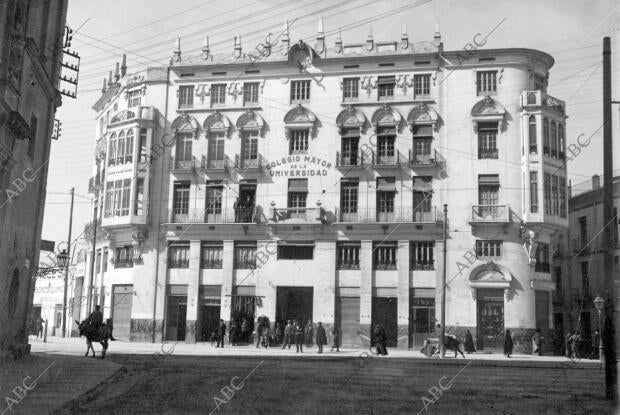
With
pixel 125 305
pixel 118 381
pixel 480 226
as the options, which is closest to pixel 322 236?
pixel 480 226

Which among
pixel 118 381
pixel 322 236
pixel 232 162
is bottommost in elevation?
pixel 118 381

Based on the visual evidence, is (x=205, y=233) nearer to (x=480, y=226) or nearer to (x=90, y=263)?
(x=90, y=263)

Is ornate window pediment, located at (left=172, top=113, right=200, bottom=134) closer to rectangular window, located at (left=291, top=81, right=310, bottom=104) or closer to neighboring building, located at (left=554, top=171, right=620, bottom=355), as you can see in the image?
rectangular window, located at (left=291, top=81, right=310, bottom=104)

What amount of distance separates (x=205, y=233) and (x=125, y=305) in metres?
7.23

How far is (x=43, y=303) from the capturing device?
64.1 meters

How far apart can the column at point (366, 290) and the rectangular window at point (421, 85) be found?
9.90 meters

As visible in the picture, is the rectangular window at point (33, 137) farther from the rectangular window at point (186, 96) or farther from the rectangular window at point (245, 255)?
the rectangular window at point (186, 96)

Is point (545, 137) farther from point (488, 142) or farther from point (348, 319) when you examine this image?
point (348, 319)

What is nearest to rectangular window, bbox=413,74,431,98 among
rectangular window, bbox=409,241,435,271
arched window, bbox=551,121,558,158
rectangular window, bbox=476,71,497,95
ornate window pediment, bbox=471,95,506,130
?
rectangular window, bbox=476,71,497,95

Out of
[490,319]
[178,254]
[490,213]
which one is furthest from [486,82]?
[178,254]

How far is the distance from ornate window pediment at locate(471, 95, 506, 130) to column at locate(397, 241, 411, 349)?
883cm

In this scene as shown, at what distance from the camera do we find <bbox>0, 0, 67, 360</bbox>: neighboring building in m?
18.3

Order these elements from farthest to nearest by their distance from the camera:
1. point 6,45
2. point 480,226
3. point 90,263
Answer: point 90,263
point 480,226
point 6,45

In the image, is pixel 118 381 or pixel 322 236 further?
pixel 322 236
